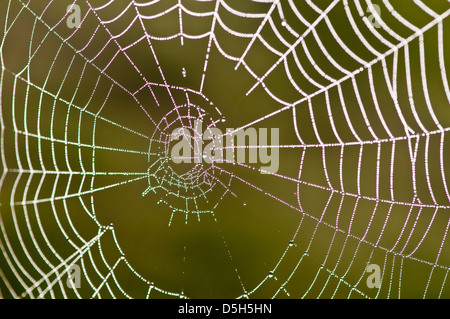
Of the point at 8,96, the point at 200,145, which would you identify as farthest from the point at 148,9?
the point at 200,145

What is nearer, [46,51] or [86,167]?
[46,51]

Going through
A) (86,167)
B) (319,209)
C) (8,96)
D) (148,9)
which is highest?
(148,9)

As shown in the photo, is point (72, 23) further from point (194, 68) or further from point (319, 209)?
point (319, 209)

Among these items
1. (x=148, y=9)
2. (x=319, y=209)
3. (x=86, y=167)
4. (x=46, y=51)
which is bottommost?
(x=319, y=209)

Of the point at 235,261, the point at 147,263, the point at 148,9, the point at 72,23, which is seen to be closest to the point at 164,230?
the point at 147,263

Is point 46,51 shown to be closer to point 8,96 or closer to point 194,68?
point 8,96

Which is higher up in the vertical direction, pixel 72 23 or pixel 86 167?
pixel 72 23
